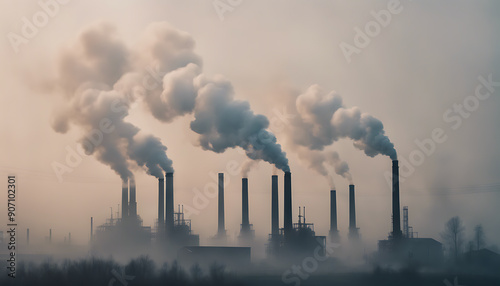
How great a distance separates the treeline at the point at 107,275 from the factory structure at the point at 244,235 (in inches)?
389

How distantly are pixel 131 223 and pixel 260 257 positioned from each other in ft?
53.0

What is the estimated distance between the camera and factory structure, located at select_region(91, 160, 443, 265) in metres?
74.4

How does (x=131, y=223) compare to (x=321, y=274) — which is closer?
(x=321, y=274)

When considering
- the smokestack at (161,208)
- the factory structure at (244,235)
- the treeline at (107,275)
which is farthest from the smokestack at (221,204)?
the treeline at (107,275)

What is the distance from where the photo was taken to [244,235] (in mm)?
88375

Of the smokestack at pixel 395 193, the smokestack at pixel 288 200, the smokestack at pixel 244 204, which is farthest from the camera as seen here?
the smokestack at pixel 244 204

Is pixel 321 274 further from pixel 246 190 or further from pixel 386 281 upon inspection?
pixel 246 190

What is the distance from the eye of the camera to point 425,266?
248 feet

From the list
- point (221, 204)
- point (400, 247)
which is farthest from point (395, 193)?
point (221, 204)

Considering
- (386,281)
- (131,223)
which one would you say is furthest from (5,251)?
(386,281)

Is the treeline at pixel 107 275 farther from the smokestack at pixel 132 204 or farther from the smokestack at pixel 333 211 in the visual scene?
the smokestack at pixel 333 211

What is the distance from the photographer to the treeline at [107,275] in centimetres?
5912

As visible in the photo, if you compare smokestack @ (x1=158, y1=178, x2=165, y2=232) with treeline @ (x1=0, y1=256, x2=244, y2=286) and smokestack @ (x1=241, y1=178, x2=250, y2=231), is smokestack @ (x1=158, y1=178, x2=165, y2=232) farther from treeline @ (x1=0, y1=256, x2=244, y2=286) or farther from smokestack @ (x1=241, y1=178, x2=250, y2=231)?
treeline @ (x1=0, y1=256, x2=244, y2=286)

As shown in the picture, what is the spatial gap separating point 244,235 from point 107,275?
29.3m
